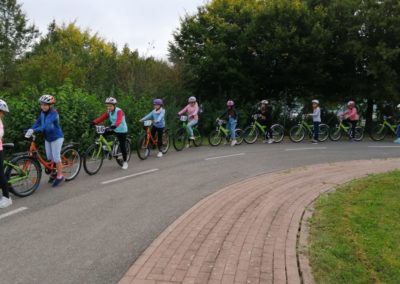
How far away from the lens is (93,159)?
1007cm

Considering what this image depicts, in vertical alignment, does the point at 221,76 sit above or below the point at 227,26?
below

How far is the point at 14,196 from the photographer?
7746mm

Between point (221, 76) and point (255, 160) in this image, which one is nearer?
point (255, 160)

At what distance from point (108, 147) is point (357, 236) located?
6690 mm

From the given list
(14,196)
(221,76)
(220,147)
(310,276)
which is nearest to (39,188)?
(14,196)

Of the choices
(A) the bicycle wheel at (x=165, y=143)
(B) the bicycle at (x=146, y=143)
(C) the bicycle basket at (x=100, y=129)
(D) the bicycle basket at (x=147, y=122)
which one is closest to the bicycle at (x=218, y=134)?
(A) the bicycle wheel at (x=165, y=143)

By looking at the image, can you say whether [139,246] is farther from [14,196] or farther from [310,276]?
[14,196]

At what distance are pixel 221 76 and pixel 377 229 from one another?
1597cm

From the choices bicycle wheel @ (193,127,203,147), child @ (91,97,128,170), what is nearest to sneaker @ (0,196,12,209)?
child @ (91,97,128,170)

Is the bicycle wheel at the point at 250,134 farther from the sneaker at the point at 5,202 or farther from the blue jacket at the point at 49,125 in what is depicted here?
the sneaker at the point at 5,202

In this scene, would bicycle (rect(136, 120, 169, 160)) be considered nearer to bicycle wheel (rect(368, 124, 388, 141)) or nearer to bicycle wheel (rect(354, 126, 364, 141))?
bicycle wheel (rect(354, 126, 364, 141))

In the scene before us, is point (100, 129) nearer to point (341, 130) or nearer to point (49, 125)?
point (49, 125)

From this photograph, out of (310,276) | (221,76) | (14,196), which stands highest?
(221,76)

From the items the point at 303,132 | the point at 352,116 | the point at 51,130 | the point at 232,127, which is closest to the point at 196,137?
the point at 232,127
